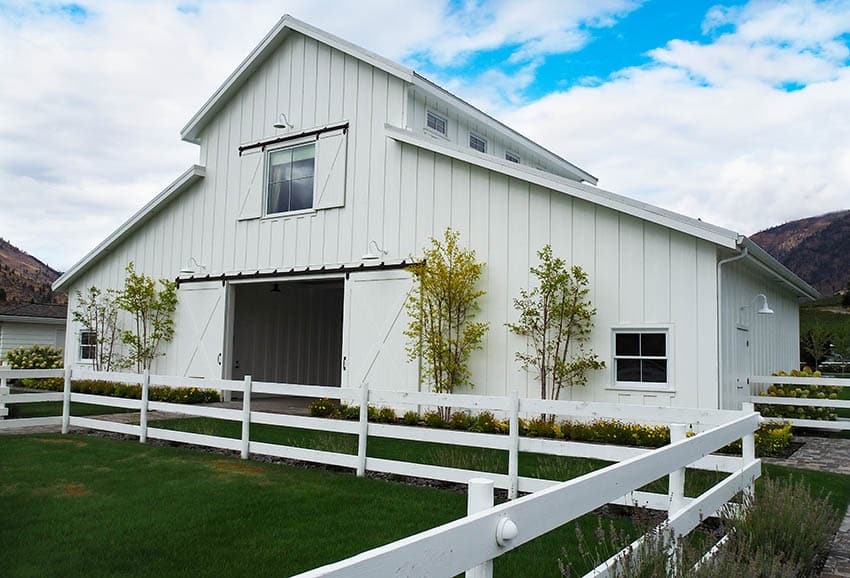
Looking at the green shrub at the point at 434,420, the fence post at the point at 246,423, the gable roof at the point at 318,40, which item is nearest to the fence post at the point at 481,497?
the fence post at the point at 246,423

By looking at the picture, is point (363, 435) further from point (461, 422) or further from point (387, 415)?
point (387, 415)

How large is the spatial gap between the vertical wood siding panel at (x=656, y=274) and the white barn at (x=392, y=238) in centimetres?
2

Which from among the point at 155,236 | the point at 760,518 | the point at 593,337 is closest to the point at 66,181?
the point at 155,236

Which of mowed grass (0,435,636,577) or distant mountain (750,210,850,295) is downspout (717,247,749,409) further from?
→ distant mountain (750,210,850,295)

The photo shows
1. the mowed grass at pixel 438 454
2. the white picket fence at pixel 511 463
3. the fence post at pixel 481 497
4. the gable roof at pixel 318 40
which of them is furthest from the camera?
the gable roof at pixel 318 40

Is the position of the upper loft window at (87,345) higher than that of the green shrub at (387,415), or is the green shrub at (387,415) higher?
the upper loft window at (87,345)

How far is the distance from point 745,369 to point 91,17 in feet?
48.1

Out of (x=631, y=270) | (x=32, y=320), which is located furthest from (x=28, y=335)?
(x=631, y=270)

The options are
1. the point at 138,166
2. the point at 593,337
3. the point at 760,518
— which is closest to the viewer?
the point at 760,518

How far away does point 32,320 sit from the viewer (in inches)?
991

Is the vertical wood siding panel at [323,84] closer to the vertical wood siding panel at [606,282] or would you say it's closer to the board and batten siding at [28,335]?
the vertical wood siding panel at [606,282]

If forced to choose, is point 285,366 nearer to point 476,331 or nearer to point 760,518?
point 476,331

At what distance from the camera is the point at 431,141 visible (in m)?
12.6

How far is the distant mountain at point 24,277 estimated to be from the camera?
59156 mm
